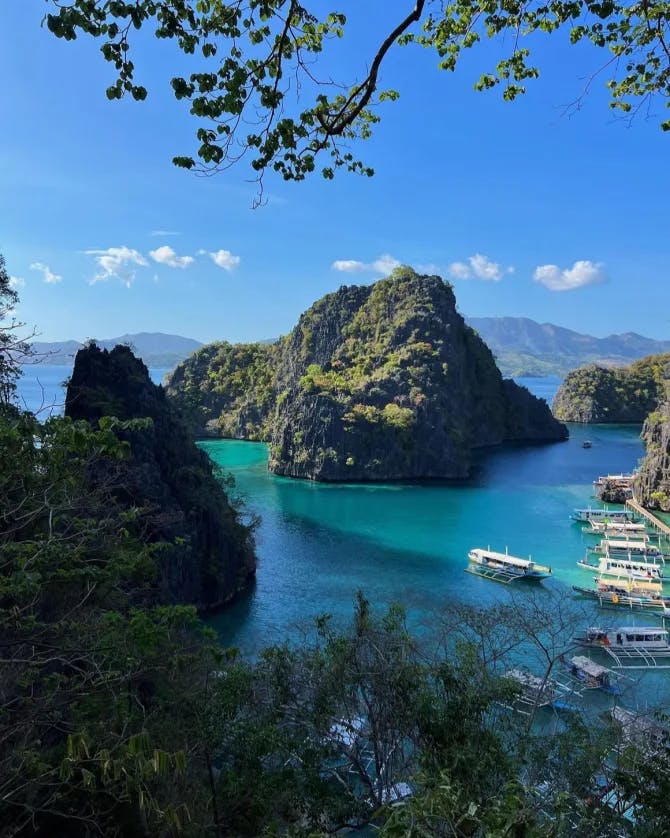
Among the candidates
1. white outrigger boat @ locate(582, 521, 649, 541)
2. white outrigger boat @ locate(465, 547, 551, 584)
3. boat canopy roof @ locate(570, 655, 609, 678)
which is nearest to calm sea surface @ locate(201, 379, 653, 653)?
white outrigger boat @ locate(465, 547, 551, 584)

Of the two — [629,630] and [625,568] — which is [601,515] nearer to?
[625,568]

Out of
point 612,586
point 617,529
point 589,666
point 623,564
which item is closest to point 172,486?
point 589,666

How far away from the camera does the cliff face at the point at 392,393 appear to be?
55.7 m

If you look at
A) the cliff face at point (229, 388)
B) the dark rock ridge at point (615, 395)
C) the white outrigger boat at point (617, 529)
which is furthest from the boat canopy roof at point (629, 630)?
the dark rock ridge at point (615, 395)

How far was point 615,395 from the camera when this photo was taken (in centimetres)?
10181

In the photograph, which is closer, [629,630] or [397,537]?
[629,630]

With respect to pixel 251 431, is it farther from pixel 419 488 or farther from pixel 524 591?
pixel 524 591

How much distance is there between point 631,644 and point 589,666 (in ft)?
10.2

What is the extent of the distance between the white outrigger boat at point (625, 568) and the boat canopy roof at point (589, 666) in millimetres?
9931

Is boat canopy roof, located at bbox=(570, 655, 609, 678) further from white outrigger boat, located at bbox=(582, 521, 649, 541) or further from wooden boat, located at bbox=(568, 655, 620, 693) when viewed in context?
white outrigger boat, located at bbox=(582, 521, 649, 541)

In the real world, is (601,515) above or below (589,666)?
above

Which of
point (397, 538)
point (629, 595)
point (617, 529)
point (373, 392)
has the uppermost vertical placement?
point (373, 392)

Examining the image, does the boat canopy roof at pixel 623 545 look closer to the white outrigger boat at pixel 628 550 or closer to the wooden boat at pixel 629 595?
the white outrigger boat at pixel 628 550

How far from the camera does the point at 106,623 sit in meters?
7.41
